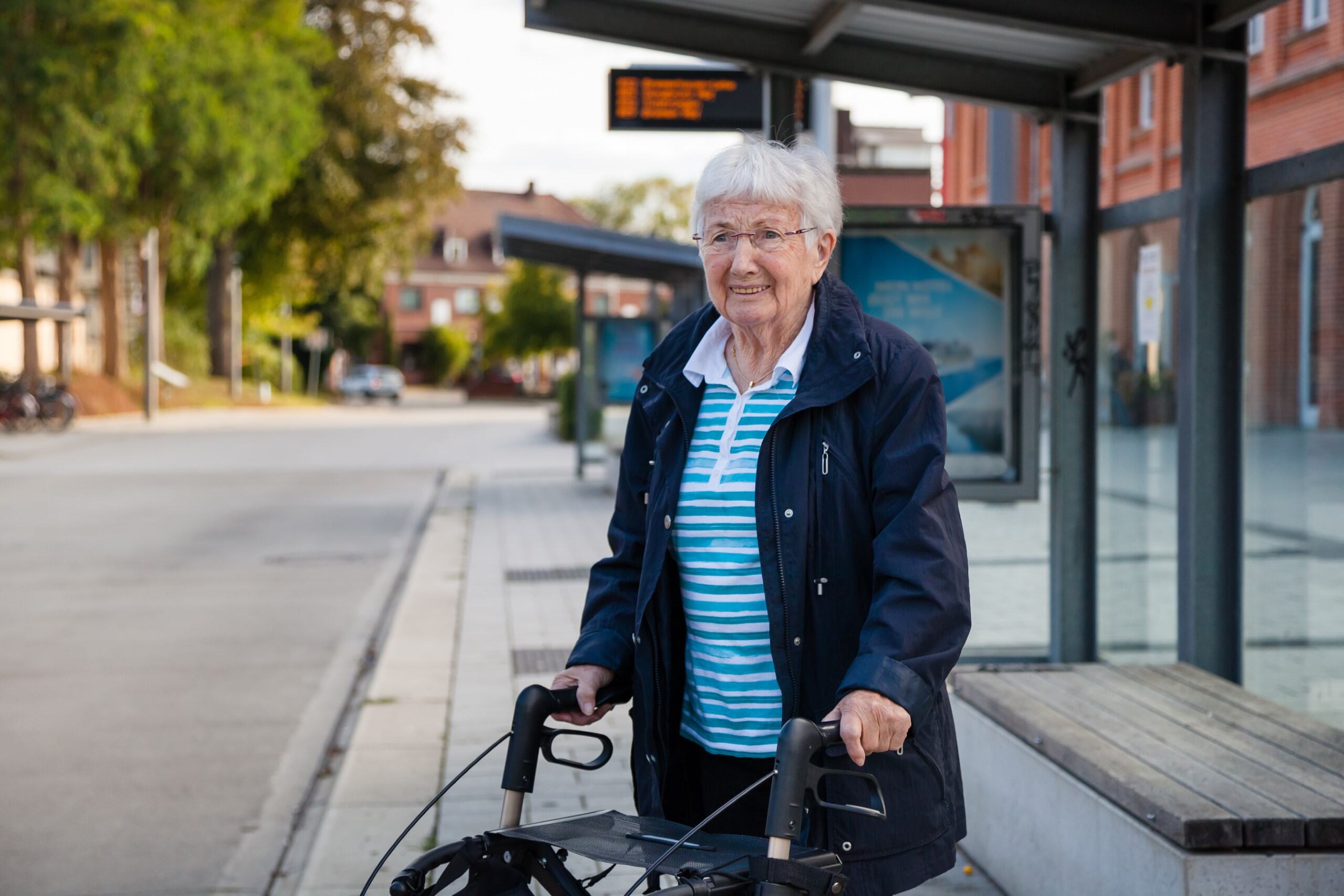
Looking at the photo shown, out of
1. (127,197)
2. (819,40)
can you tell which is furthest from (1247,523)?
(127,197)

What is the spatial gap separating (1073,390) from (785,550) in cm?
386

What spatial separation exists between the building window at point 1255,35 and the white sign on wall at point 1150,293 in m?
0.85

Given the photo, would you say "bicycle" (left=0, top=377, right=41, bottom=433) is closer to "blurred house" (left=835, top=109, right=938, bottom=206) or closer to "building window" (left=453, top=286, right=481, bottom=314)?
"blurred house" (left=835, top=109, right=938, bottom=206)

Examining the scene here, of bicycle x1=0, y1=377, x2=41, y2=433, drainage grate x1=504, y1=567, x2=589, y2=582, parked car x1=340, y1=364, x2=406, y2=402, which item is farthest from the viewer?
parked car x1=340, y1=364, x2=406, y2=402

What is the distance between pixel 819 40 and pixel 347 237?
46.2m

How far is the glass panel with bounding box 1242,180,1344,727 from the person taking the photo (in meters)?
4.89

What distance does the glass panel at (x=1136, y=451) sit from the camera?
594cm

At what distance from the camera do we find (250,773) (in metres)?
6.47

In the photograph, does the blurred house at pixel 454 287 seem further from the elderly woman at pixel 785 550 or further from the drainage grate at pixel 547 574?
the elderly woman at pixel 785 550

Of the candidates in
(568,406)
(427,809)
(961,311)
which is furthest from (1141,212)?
(568,406)

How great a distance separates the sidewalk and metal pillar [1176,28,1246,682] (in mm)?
1189

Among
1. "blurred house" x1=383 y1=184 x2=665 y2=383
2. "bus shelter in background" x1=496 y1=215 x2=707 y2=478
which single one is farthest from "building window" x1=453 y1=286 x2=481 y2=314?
"bus shelter in background" x1=496 y1=215 x2=707 y2=478

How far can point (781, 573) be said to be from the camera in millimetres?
2578

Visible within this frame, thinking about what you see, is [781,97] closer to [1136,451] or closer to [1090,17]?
[1090,17]
